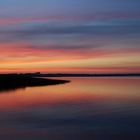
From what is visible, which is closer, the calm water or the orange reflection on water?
the calm water

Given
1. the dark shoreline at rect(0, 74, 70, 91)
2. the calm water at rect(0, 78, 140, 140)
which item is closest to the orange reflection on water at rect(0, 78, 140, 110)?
the calm water at rect(0, 78, 140, 140)

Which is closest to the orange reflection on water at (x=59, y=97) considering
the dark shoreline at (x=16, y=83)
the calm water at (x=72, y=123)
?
the calm water at (x=72, y=123)

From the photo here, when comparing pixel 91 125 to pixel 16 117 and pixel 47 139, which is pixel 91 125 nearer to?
pixel 47 139

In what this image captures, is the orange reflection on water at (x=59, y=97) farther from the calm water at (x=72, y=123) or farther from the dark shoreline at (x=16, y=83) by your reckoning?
the dark shoreline at (x=16, y=83)

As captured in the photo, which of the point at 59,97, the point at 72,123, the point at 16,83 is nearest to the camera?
the point at 72,123

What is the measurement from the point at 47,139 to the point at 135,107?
36.8 feet

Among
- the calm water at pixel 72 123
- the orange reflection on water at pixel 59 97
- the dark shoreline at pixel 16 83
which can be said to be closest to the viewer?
the calm water at pixel 72 123

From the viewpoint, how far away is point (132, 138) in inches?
570

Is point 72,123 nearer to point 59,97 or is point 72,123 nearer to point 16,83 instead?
point 59,97

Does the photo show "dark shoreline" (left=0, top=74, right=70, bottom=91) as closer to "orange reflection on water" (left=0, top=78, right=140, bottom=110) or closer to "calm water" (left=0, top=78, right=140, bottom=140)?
"orange reflection on water" (left=0, top=78, right=140, bottom=110)

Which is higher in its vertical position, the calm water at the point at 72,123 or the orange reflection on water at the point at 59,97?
the orange reflection on water at the point at 59,97

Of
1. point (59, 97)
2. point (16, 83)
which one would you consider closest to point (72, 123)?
point (59, 97)

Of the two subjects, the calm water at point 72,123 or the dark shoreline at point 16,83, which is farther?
the dark shoreline at point 16,83

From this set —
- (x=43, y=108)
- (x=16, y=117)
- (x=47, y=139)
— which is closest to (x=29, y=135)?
(x=47, y=139)
